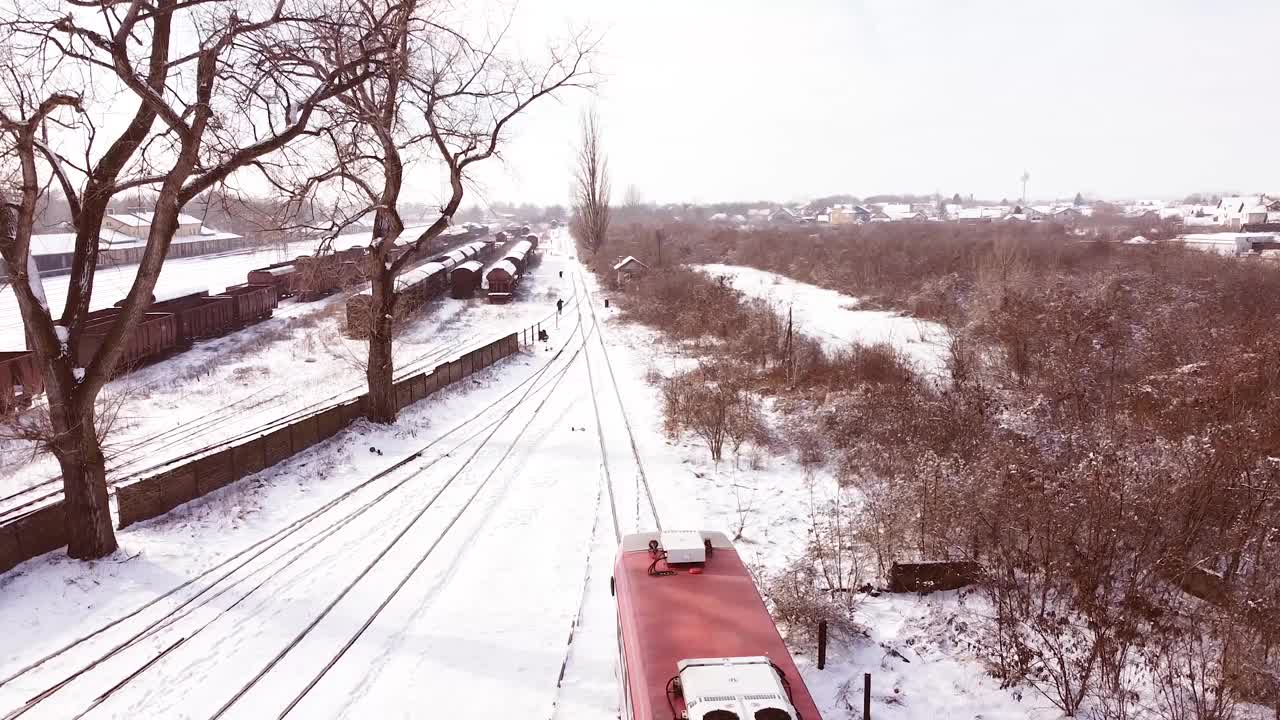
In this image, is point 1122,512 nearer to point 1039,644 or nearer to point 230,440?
point 1039,644

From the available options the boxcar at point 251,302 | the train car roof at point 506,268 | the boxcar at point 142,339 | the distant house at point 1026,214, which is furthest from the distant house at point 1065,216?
the boxcar at point 142,339

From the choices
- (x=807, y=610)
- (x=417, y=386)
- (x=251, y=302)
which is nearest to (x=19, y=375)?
(x=417, y=386)

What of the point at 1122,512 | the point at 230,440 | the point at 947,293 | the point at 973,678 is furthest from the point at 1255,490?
the point at 947,293

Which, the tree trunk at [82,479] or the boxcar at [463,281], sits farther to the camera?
Result: the boxcar at [463,281]

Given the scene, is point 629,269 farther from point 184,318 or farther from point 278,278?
point 184,318

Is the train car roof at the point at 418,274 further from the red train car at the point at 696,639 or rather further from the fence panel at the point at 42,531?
the red train car at the point at 696,639

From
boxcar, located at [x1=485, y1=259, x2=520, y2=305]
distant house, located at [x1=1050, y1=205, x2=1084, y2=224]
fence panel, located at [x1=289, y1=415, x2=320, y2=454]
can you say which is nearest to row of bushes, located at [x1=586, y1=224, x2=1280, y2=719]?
fence panel, located at [x1=289, y1=415, x2=320, y2=454]
